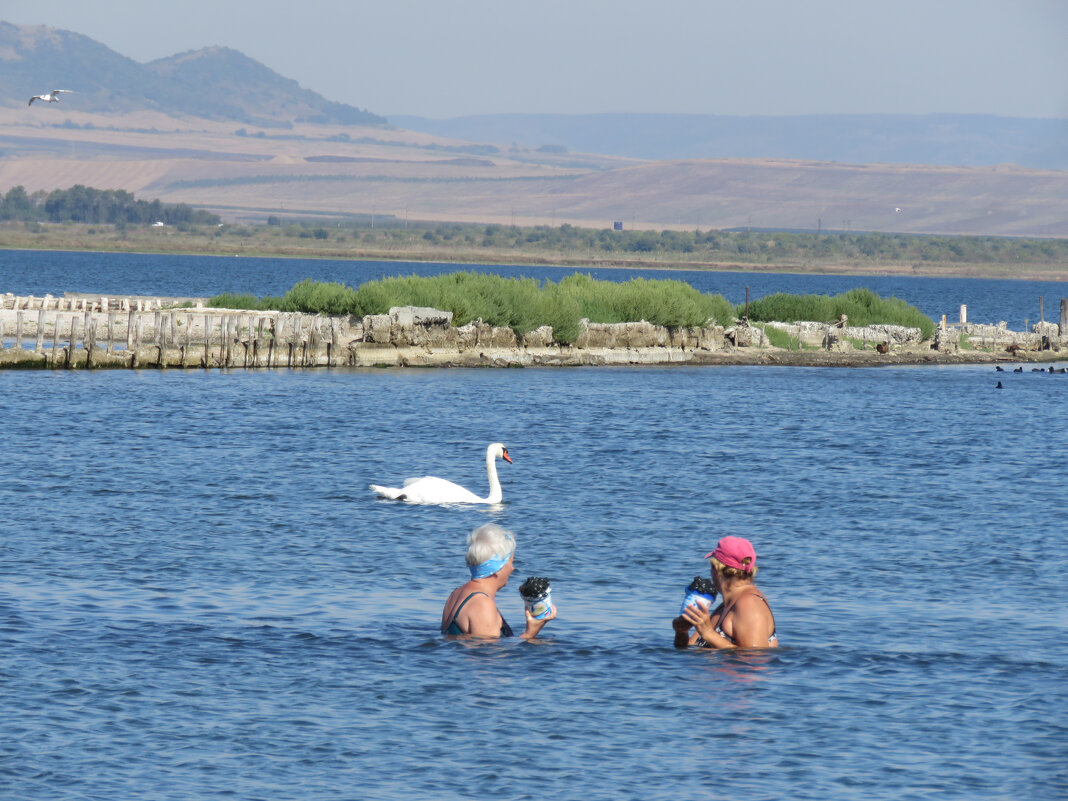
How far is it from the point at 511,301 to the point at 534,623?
140 feet

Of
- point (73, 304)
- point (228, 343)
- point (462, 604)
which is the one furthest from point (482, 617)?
point (73, 304)

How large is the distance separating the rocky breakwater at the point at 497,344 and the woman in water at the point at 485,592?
3798cm

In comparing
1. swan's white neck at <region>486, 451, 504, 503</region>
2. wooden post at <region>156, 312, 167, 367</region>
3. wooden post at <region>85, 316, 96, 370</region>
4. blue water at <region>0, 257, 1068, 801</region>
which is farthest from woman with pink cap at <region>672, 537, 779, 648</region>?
wooden post at <region>156, 312, 167, 367</region>

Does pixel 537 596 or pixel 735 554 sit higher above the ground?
pixel 735 554

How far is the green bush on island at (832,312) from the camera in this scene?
70.1m

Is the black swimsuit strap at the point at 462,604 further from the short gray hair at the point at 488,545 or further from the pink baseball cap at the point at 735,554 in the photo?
the pink baseball cap at the point at 735,554

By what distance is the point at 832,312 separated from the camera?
2763 inches

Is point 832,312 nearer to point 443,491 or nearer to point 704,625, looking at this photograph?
point 443,491

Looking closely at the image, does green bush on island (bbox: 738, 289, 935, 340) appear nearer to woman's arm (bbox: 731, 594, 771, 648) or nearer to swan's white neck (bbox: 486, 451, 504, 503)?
swan's white neck (bbox: 486, 451, 504, 503)

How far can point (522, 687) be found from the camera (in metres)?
13.1

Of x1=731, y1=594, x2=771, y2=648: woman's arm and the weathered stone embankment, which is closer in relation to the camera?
x1=731, y1=594, x2=771, y2=648: woman's arm

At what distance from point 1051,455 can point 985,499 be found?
28.2ft

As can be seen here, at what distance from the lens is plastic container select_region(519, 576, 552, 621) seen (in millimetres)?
13414

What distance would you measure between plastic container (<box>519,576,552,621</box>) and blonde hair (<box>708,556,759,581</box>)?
1.52 metres
